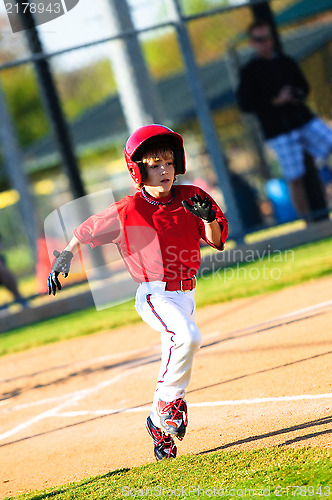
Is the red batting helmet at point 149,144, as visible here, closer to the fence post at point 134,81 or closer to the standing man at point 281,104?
the standing man at point 281,104

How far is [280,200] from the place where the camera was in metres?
12.9

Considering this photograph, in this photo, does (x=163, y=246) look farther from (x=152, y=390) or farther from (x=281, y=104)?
(x=281, y=104)

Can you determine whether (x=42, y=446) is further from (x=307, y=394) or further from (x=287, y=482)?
(x=287, y=482)

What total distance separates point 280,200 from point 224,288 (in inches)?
157

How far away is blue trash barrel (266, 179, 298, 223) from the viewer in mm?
12613

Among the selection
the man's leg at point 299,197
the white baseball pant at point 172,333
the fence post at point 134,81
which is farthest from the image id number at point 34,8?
the white baseball pant at point 172,333

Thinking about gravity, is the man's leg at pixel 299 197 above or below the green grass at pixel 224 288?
above

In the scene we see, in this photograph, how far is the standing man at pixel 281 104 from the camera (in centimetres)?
999

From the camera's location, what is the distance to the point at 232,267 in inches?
411

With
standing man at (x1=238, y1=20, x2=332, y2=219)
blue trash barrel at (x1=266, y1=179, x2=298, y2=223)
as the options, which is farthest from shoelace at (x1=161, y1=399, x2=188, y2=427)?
blue trash barrel at (x1=266, y1=179, x2=298, y2=223)

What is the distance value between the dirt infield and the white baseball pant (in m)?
0.39

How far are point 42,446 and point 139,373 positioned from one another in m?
1.54
